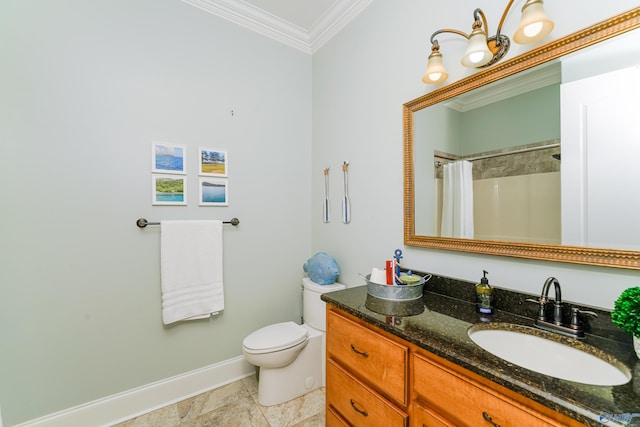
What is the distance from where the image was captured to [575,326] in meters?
0.91

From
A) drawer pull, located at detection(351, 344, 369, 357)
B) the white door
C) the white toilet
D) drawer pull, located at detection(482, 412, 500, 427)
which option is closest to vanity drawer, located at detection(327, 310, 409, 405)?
drawer pull, located at detection(351, 344, 369, 357)

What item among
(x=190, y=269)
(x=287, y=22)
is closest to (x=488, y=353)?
(x=190, y=269)

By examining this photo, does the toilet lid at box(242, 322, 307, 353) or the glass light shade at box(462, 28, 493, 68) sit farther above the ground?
the glass light shade at box(462, 28, 493, 68)

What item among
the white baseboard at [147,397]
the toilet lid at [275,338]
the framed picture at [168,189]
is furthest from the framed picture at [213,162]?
the white baseboard at [147,397]

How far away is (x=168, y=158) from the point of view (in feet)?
6.00

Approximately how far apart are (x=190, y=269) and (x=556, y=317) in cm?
198

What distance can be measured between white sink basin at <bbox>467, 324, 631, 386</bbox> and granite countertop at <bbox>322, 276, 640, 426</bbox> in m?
0.02

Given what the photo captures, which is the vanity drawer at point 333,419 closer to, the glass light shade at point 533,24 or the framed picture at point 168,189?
the framed picture at point 168,189

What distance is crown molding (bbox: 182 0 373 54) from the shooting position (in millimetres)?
1963

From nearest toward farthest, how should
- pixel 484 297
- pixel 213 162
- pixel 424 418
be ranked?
pixel 424 418
pixel 484 297
pixel 213 162

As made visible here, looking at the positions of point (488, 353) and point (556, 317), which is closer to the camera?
point (488, 353)

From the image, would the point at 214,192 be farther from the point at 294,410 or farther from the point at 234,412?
the point at 294,410

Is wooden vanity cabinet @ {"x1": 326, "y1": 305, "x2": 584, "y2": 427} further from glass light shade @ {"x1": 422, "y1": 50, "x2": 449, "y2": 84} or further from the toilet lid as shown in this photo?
glass light shade @ {"x1": 422, "y1": 50, "x2": 449, "y2": 84}

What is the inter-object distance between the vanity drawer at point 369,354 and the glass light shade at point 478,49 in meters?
1.24
